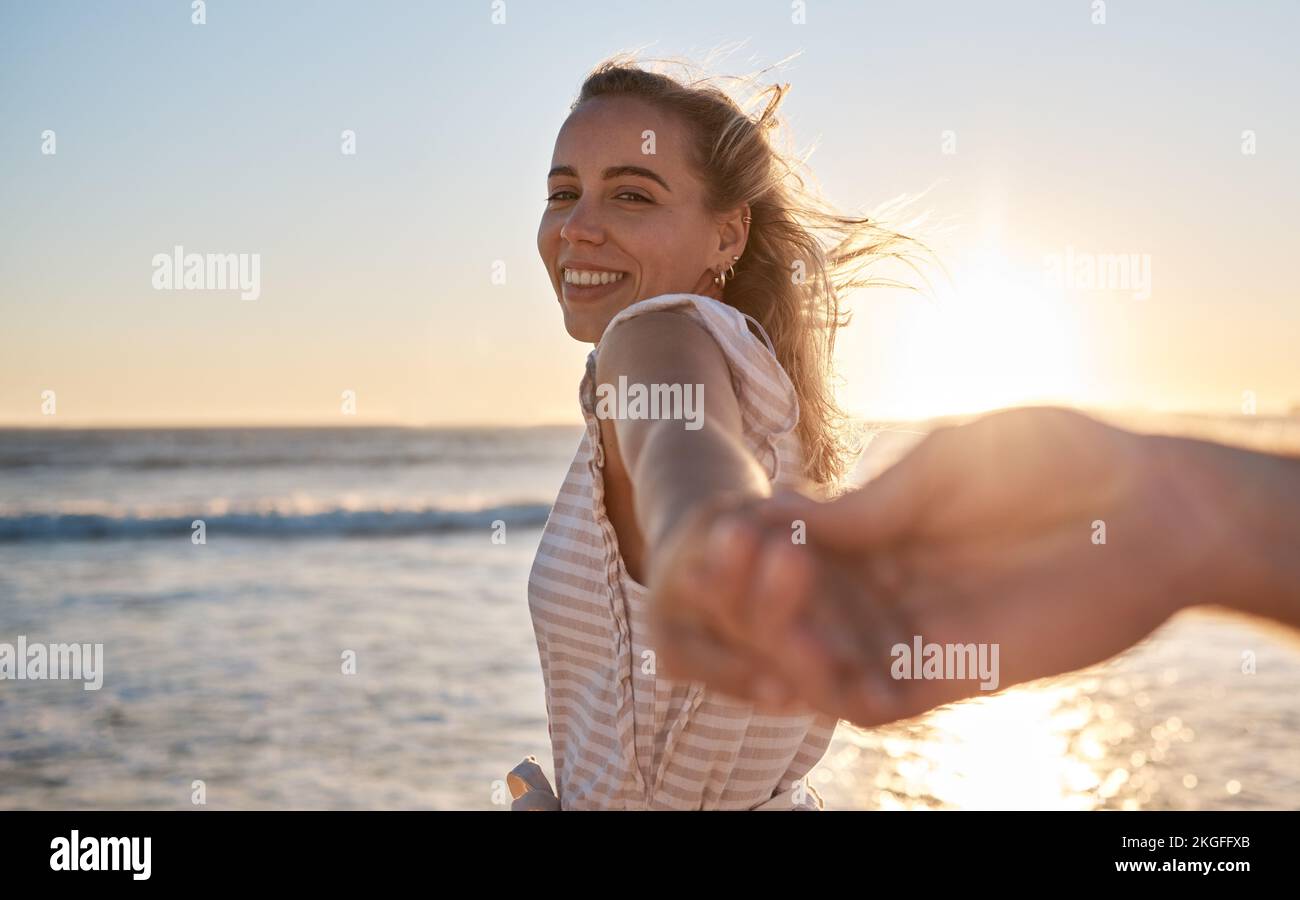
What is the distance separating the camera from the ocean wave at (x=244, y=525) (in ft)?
62.9

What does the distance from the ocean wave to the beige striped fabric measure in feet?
57.2

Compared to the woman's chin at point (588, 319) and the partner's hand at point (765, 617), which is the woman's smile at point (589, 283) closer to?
the woman's chin at point (588, 319)

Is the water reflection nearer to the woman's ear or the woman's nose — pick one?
the woman's ear

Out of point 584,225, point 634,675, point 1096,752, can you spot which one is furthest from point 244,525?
point 634,675

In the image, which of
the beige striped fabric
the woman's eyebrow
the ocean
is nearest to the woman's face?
the woman's eyebrow

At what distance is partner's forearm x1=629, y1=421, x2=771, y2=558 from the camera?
930 millimetres

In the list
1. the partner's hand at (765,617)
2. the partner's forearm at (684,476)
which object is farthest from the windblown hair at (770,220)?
the partner's hand at (765,617)

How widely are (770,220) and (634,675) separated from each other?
45.7 inches

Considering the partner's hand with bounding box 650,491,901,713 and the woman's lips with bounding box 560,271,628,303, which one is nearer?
the partner's hand with bounding box 650,491,901,713

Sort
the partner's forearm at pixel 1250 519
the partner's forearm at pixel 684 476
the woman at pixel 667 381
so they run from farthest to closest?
the woman at pixel 667 381 < the partner's forearm at pixel 684 476 < the partner's forearm at pixel 1250 519

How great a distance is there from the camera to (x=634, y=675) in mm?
1811

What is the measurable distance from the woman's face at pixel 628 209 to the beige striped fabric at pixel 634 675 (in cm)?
48

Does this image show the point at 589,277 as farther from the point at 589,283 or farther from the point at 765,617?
the point at 765,617
